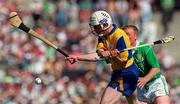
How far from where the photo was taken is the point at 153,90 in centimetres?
1314

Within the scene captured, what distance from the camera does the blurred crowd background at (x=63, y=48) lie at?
18.6 meters

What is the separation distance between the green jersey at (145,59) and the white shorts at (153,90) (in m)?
0.27

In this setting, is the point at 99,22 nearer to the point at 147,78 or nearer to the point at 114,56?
the point at 114,56

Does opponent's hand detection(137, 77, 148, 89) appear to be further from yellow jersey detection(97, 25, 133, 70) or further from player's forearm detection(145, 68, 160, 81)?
yellow jersey detection(97, 25, 133, 70)

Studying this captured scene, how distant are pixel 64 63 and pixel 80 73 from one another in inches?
19.3

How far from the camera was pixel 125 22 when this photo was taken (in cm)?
2134

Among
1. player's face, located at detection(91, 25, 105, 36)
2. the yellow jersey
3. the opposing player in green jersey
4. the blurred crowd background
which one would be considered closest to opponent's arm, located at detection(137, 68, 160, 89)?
the opposing player in green jersey

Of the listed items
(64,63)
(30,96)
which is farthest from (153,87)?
(64,63)

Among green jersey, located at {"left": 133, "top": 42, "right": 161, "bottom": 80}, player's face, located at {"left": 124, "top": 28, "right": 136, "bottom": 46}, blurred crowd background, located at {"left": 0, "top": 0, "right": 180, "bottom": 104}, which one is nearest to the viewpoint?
player's face, located at {"left": 124, "top": 28, "right": 136, "bottom": 46}

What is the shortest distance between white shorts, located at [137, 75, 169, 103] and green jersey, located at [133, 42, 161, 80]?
0.27 metres

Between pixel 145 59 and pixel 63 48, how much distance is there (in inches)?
311

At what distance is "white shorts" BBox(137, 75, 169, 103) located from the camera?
1307 cm

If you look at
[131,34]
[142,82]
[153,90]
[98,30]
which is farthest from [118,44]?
[153,90]

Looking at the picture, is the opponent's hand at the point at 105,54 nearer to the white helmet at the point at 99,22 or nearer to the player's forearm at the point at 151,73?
the white helmet at the point at 99,22
